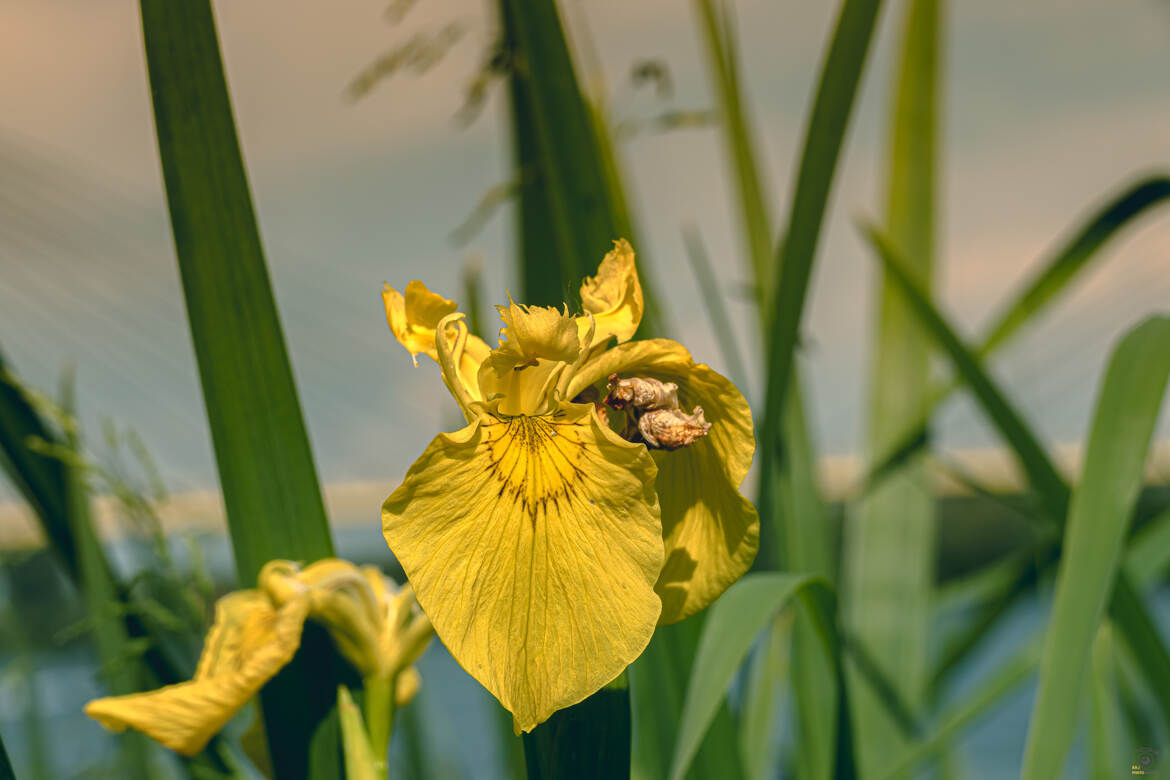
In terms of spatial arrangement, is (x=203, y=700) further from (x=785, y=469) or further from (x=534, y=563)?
(x=785, y=469)

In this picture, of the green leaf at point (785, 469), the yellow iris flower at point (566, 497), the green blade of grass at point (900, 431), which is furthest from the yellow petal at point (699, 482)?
the green blade of grass at point (900, 431)

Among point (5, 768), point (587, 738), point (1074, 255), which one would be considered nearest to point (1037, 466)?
point (1074, 255)

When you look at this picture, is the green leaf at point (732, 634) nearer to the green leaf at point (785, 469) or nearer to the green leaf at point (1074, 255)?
the green leaf at point (785, 469)

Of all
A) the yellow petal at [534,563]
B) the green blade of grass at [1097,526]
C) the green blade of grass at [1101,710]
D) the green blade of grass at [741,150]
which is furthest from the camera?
the green blade of grass at [741,150]

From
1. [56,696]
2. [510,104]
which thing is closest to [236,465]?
[510,104]
